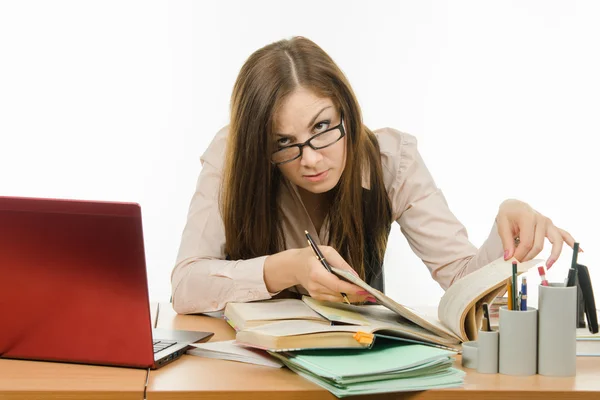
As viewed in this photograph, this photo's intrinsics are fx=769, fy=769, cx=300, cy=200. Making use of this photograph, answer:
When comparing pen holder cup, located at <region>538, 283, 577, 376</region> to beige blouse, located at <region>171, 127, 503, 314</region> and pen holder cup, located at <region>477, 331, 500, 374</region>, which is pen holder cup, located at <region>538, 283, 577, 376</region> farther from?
beige blouse, located at <region>171, 127, 503, 314</region>

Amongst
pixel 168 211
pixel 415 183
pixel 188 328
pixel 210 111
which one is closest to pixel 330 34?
pixel 210 111

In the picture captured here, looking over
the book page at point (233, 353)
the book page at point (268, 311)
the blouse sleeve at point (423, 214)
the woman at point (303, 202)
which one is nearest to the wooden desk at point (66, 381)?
the book page at point (233, 353)

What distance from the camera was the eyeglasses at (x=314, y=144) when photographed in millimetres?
1640

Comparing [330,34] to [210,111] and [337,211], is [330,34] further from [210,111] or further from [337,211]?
[337,211]

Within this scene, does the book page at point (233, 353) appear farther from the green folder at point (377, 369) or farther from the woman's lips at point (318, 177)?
the woman's lips at point (318, 177)

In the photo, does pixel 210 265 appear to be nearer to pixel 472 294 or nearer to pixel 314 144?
pixel 314 144

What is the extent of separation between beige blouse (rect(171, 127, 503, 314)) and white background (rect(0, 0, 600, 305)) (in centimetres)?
191

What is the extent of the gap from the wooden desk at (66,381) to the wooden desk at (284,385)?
0.03m

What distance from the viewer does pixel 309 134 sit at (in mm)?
1641

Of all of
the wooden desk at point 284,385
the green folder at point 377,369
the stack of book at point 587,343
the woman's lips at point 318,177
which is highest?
the woman's lips at point 318,177

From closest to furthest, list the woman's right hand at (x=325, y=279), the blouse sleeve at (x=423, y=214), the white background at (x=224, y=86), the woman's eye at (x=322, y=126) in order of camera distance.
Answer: the woman's right hand at (x=325, y=279), the woman's eye at (x=322, y=126), the blouse sleeve at (x=423, y=214), the white background at (x=224, y=86)

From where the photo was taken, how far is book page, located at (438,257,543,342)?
119cm

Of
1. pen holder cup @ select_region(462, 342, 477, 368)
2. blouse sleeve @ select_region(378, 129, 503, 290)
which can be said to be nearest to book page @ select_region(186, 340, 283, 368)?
pen holder cup @ select_region(462, 342, 477, 368)

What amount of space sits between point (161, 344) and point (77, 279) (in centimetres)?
21
